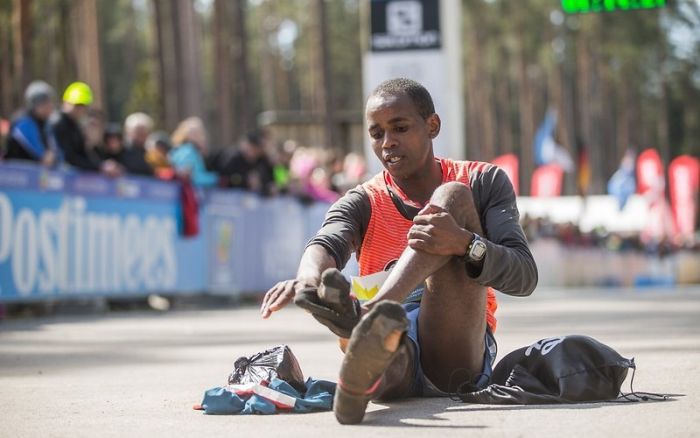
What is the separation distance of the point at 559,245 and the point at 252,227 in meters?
13.3

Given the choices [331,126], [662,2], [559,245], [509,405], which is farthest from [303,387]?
[331,126]

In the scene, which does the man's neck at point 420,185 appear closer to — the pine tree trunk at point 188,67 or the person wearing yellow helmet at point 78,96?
the person wearing yellow helmet at point 78,96

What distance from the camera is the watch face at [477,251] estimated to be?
5.20m

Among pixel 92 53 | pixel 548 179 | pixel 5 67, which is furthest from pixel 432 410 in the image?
pixel 92 53

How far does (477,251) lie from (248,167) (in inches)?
597

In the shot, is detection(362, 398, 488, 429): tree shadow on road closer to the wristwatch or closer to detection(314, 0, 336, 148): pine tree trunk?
the wristwatch

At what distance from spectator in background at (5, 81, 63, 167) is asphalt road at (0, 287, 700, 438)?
1.73m

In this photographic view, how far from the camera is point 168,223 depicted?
17.5 metres

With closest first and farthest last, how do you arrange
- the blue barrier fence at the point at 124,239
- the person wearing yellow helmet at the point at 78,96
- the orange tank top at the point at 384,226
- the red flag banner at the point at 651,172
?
1. the orange tank top at the point at 384,226
2. the blue barrier fence at the point at 124,239
3. the person wearing yellow helmet at the point at 78,96
4. the red flag banner at the point at 651,172

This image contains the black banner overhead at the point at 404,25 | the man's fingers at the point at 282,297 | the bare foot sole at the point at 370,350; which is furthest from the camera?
the black banner overhead at the point at 404,25

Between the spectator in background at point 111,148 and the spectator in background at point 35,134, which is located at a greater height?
the spectator in background at point 35,134

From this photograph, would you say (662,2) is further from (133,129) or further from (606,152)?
(606,152)

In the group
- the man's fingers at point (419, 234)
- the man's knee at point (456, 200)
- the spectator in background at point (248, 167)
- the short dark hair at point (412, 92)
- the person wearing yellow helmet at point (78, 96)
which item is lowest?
the spectator in background at point (248, 167)

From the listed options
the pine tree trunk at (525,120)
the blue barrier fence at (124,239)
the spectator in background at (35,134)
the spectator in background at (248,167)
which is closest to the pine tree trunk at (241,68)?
the blue barrier fence at (124,239)
